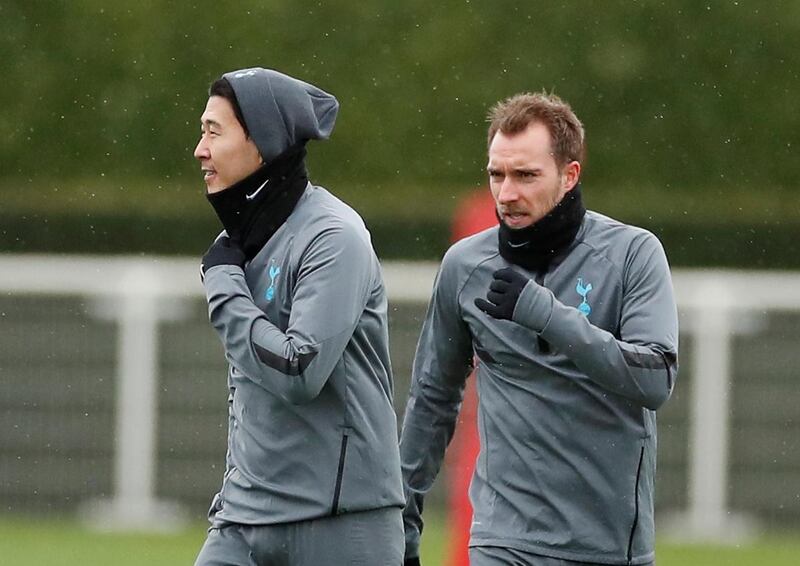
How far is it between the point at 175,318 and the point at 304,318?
9.63m

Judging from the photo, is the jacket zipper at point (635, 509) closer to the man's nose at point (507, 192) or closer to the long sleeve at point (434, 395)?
the long sleeve at point (434, 395)

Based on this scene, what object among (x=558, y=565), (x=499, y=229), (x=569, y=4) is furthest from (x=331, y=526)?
(x=569, y=4)

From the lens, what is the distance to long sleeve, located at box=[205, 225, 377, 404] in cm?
522

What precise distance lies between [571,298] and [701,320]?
9072 millimetres

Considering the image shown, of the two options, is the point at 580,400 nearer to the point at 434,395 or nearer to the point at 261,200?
the point at 434,395

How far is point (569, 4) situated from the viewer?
19609 mm

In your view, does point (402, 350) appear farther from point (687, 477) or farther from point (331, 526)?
point (331, 526)

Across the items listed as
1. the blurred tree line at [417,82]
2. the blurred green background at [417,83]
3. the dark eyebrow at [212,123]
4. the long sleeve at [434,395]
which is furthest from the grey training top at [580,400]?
the blurred tree line at [417,82]

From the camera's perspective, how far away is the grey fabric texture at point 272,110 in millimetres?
5484

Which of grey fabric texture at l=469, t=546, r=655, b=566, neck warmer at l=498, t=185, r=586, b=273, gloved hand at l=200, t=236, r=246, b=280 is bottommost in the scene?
grey fabric texture at l=469, t=546, r=655, b=566

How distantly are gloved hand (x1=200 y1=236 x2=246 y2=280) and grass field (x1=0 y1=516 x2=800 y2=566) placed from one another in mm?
6544

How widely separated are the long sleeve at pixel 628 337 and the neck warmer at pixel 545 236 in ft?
0.76

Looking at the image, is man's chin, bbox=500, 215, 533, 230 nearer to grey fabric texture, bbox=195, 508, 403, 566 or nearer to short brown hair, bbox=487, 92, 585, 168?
short brown hair, bbox=487, 92, 585, 168

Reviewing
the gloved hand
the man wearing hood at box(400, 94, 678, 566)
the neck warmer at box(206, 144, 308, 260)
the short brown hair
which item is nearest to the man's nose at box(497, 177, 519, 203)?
the man wearing hood at box(400, 94, 678, 566)
